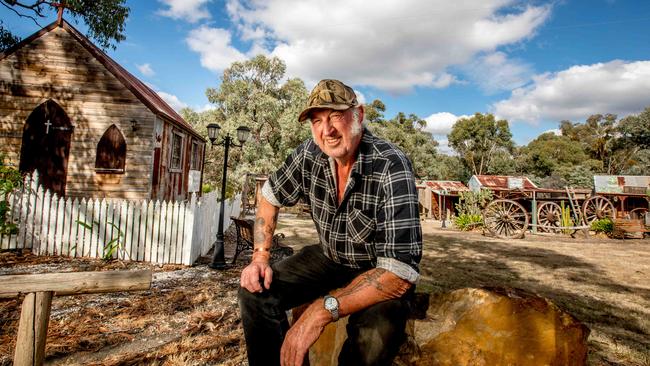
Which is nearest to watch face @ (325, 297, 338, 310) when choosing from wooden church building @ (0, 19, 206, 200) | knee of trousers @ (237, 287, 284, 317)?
knee of trousers @ (237, 287, 284, 317)

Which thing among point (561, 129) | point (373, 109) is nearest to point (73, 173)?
point (373, 109)

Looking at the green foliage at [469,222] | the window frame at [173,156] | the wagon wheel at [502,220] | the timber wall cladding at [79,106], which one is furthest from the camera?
the green foliage at [469,222]

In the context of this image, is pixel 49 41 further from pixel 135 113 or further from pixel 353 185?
pixel 353 185

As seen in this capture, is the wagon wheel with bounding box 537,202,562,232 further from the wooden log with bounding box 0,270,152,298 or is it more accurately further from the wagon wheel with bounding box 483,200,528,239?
the wooden log with bounding box 0,270,152,298

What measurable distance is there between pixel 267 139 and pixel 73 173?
17.0 meters

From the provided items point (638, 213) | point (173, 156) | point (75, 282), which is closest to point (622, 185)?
point (638, 213)

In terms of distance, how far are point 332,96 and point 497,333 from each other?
72.0 inches

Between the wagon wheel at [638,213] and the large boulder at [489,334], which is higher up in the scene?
the wagon wheel at [638,213]

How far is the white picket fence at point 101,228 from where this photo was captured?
672 cm

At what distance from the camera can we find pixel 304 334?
5.35ft

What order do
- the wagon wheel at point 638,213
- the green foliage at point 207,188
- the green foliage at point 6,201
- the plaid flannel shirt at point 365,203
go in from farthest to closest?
the green foliage at point 207,188 → the wagon wheel at point 638,213 → the green foliage at point 6,201 → the plaid flannel shirt at point 365,203

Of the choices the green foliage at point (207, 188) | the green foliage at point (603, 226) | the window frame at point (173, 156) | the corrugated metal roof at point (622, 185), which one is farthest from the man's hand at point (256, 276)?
the green foliage at point (207, 188)

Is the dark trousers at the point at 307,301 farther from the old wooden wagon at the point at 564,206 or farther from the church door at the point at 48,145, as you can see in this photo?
the old wooden wagon at the point at 564,206

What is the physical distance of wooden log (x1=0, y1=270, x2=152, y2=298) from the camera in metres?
1.99
